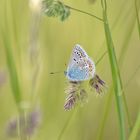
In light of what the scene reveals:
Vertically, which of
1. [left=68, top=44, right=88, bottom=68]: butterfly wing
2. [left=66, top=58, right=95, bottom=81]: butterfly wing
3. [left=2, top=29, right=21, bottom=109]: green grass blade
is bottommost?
[left=2, top=29, right=21, bottom=109]: green grass blade

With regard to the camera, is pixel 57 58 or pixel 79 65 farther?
pixel 57 58

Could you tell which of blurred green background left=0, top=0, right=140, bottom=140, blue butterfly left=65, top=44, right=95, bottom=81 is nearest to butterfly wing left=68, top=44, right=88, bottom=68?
blue butterfly left=65, top=44, right=95, bottom=81

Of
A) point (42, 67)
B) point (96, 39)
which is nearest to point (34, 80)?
point (42, 67)

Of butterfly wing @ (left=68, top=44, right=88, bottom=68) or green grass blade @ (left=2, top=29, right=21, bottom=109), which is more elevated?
butterfly wing @ (left=68, top=44, right=88, bottom=68)

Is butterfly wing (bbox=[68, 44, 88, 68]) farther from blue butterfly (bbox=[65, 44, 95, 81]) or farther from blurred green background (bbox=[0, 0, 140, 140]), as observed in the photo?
blurred green background (bbox=[0, 0, 140, 140])

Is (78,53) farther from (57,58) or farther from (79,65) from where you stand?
(57,58)

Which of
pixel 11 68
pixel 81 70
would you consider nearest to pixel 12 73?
pixel 11 68

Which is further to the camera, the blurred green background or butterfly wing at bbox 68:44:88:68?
the blurred green background
